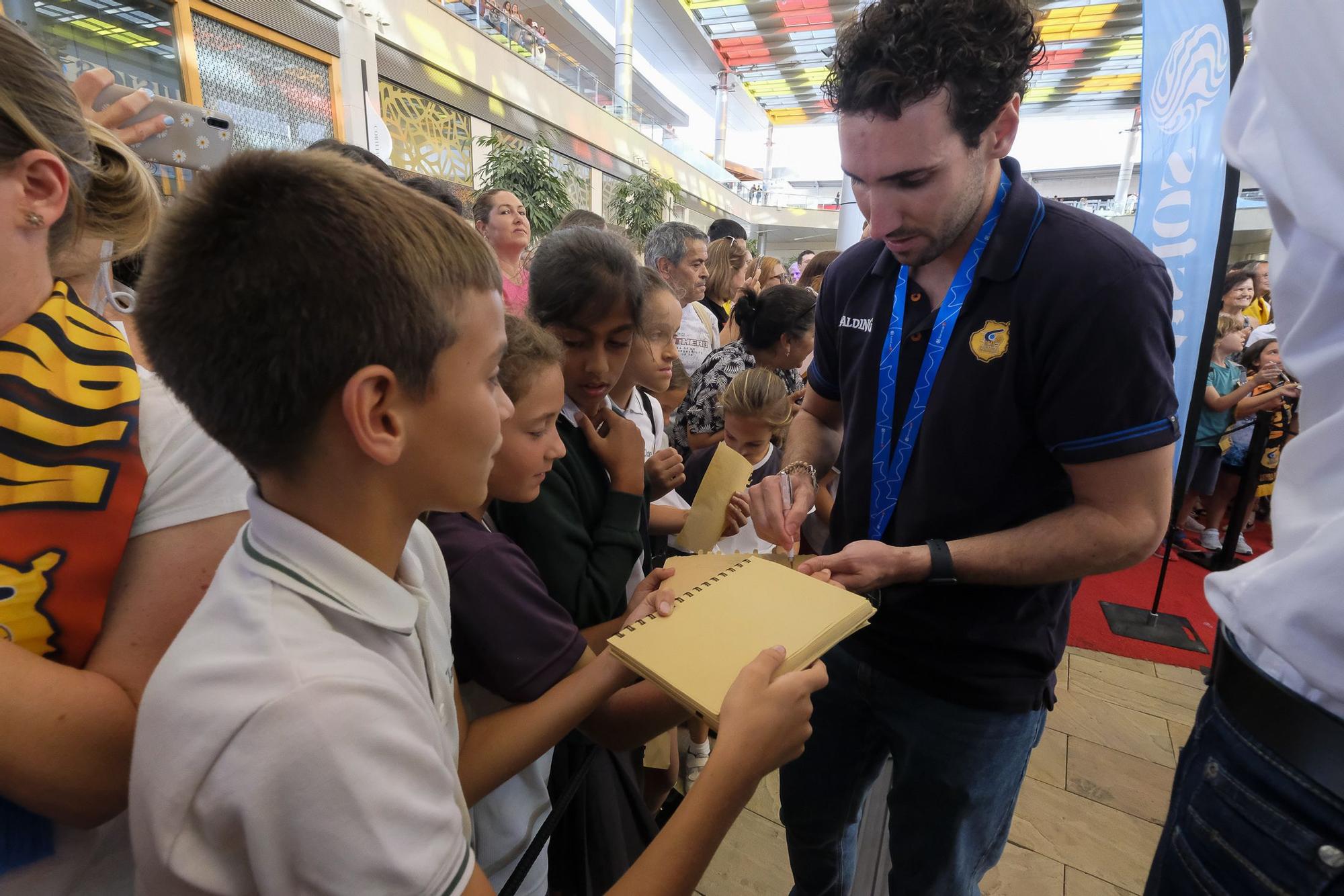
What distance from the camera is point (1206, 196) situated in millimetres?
2398

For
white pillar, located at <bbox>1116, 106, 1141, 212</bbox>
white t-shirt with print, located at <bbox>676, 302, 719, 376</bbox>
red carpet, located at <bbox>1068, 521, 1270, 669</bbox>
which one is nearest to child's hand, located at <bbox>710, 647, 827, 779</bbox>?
red carpet, located at <bbox>1068, 521, 1270, 669</bbox>

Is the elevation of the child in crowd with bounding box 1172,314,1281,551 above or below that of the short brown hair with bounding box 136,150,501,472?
below

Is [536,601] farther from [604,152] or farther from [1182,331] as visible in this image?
[604,152]

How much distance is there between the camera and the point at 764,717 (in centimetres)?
79

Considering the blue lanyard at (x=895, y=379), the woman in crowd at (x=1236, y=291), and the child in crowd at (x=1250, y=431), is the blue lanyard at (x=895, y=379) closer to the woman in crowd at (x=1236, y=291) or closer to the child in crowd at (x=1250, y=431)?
the child in crowd at (x=1250, y=431)

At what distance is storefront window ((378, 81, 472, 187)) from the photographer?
7.59 metres

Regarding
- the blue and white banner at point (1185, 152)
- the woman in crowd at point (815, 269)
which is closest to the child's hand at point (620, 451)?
the blue and white banner at point (1185, 152)

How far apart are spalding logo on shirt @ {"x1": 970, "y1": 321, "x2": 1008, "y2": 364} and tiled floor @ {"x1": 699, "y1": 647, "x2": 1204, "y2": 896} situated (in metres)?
1.57

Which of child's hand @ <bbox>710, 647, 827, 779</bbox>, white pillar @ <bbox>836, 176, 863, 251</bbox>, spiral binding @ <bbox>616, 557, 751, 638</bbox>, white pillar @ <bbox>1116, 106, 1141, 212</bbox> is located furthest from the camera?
white pillar @ <bbox>1116, 106, 1141, 212</bbox>

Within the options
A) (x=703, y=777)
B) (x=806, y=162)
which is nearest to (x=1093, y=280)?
(x=703, y=777)

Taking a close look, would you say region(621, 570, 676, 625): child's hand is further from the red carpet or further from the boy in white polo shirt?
the red carpet

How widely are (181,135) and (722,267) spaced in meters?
3.50

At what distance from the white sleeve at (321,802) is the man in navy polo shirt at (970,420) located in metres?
0.77

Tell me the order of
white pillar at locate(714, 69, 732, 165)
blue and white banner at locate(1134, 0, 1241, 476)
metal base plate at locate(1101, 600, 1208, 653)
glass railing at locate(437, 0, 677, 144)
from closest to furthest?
blue and white banner at locate(1134, 0, 1241, 476) → metal base plate at locate(1101, 600, 1208, 653) → glass railing at locate(437, 0, 677, 144) → white pillar at locate(714, 69, 732, 165)
